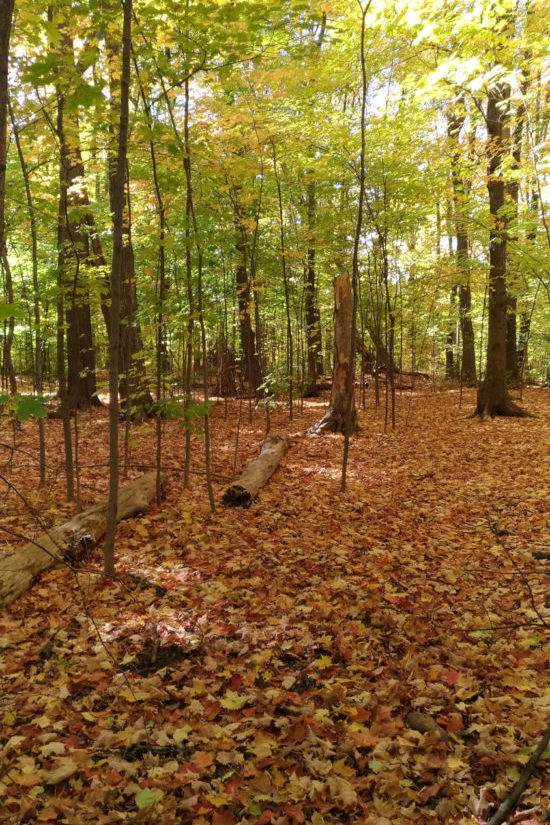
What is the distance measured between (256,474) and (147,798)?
501 cm

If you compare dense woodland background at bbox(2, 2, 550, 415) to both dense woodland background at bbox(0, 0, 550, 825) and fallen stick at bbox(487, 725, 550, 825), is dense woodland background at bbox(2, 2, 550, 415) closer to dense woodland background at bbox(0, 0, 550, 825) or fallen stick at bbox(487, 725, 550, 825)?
dense woodland background at bbox(0, 0, 550, 825)

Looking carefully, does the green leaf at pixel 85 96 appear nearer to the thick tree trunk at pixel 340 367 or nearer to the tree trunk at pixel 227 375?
the thick tree trunk at pixel 340 367

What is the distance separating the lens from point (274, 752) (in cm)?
257

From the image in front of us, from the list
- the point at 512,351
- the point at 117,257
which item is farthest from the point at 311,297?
the point at 117,257

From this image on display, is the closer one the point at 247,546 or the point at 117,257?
the point at 117,257

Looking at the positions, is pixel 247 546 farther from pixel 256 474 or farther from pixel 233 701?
pixel 233 701

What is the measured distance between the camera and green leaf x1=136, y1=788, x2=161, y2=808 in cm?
224

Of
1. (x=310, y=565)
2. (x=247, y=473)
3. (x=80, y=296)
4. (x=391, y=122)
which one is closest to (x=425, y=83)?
(x=391, y=122)

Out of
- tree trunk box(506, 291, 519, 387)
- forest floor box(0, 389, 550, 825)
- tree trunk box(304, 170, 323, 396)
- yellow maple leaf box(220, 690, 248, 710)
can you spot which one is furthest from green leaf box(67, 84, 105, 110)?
tree trunk box(506, 291, 519, 387)

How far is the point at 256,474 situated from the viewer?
7.19 meters

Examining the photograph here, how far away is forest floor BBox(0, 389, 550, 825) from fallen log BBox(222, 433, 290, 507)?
232 mm

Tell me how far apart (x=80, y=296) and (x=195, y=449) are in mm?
3984

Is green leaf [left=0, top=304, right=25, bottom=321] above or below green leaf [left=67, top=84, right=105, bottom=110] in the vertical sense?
below

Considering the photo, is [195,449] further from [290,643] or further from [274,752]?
[274,752]
